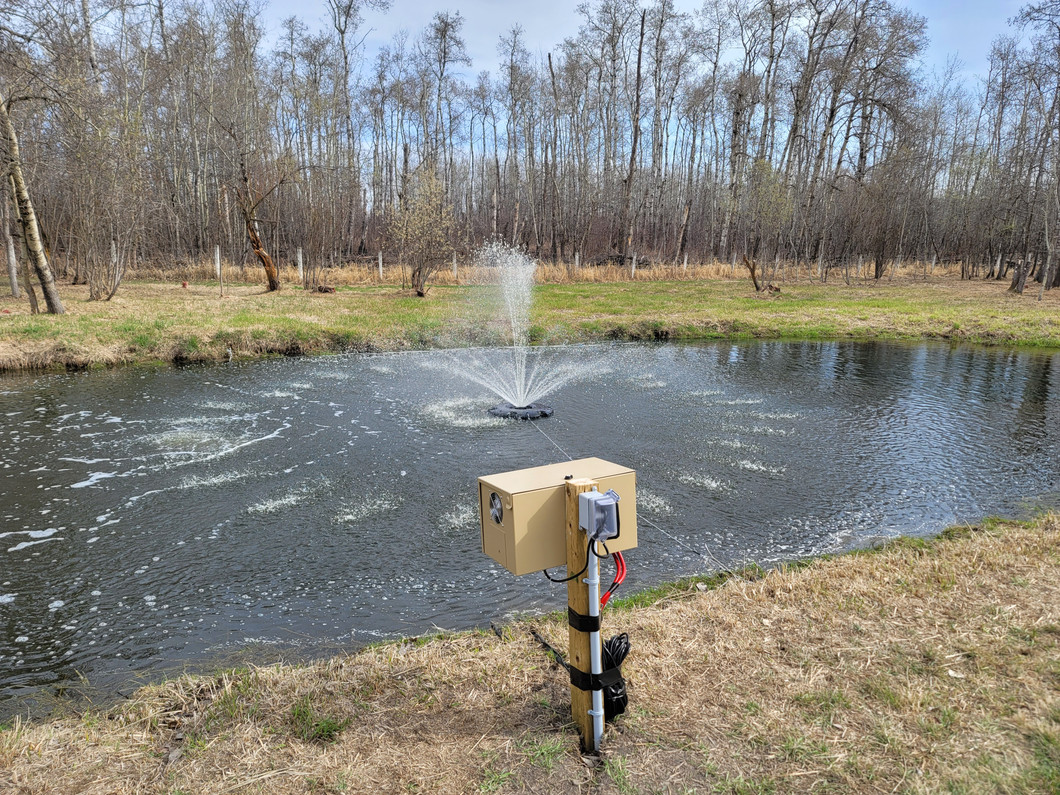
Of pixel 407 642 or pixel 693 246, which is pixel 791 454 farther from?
pixel 693 246

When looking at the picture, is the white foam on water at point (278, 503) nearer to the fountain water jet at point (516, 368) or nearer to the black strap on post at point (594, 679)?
the fountain water jet at point (516, 368)

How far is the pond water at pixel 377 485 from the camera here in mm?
4527

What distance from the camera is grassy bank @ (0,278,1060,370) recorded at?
43.5 feet

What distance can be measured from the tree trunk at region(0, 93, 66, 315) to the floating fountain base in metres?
11.9

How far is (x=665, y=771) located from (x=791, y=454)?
6142 millimetres

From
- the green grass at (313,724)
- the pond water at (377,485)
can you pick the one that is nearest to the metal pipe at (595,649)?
the green grass at (313,724)

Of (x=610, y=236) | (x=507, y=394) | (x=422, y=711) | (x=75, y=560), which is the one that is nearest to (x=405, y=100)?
(x=610, y=236)

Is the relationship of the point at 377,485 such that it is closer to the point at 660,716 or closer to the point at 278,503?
the point at 278,503

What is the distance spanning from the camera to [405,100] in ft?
119

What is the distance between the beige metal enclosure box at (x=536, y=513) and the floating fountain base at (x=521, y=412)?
21.6 ft

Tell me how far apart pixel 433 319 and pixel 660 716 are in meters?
14.9

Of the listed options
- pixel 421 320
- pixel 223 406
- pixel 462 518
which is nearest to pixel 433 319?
pixel 421 320

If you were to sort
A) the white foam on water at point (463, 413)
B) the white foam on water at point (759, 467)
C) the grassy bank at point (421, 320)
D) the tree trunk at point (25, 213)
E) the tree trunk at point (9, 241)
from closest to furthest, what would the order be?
the white foam on water at point (759, 467)
the white foam on water at point (463, 413)
the grassy bank at point (421, 320)
the tree trunk at point (25, 213)
the tree trunk at point (9, 241)

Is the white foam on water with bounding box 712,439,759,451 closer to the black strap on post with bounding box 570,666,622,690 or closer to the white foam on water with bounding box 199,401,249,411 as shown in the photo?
the black strap on post with bounding box 570,666,622,690
